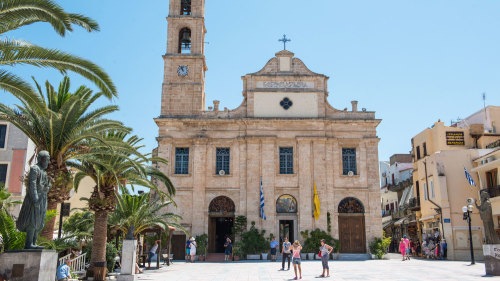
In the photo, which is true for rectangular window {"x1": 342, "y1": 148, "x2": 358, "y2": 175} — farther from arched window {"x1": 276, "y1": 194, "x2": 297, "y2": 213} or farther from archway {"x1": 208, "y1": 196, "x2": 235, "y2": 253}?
archway {"x1": 208, "y1": 196, "x2": 235, "y2": 253}

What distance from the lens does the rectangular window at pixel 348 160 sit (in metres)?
30.4

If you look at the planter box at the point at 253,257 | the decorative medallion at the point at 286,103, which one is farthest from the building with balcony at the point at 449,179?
the planter box at the point at 253,257

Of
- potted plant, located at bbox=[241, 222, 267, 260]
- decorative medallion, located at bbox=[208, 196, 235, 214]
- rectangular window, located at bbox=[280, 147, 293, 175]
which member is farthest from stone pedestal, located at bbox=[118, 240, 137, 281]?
rectangular window, located at bbox=[280, 147, 293, 175]

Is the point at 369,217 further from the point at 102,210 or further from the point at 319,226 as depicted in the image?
the point at 102,210

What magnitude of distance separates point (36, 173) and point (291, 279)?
30.8 feet

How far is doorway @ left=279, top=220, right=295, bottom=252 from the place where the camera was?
30219 millimetres

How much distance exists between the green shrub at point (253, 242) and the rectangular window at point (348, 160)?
7.04 metres

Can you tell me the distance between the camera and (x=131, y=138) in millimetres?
19203

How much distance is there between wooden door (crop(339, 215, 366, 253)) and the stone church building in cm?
6

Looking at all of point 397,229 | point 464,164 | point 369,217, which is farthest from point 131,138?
point 397,229

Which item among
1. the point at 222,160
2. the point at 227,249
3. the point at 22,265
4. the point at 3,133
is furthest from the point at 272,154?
the point at 22,265

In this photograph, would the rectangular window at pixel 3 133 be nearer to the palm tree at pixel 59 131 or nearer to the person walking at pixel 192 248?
the person walking at pixel 192 248

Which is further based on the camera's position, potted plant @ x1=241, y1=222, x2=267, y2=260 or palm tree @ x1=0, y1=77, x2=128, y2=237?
potted plant @ x1=241, y1=222, x2=267, y2=260

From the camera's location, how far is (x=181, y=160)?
30.2 metres
